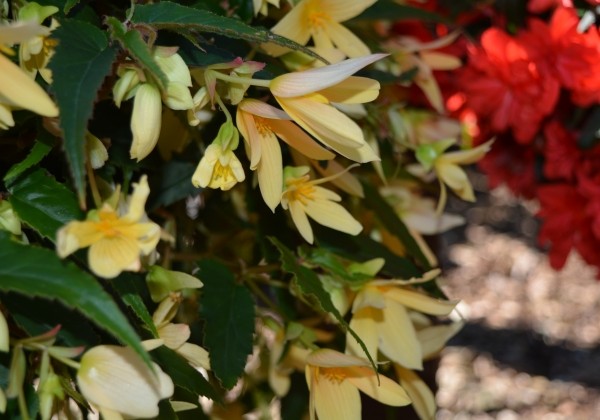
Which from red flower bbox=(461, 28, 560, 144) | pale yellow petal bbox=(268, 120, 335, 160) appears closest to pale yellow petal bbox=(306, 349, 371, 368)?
pale yellow petal bbox=(268, 120, 335, 160)

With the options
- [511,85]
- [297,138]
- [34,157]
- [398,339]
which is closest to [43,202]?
[34,157]

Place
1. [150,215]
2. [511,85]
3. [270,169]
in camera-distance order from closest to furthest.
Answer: [270,169] < [150,215] < [511,85]

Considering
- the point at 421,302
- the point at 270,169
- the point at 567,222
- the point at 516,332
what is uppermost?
the point at 270,169

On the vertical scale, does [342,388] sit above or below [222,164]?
below

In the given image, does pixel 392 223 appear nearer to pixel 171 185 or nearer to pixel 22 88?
pixel 171 185

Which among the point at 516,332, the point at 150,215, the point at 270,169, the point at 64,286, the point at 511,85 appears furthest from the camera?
the point at 516,332

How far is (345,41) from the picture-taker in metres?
0.51

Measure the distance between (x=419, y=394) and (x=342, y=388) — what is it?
4.2 inches

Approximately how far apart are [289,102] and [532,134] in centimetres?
39

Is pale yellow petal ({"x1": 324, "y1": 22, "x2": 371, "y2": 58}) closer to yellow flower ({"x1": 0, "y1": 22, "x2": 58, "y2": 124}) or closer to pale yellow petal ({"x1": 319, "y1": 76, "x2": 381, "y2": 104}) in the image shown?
pale yellow petal ({"x1": 319, "y1": 76, "x2": 381, "y2": 104})

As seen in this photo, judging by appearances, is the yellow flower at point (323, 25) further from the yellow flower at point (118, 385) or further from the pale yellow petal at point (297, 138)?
the yellow flower at point (118, 385)

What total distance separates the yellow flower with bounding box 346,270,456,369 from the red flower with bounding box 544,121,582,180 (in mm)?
273

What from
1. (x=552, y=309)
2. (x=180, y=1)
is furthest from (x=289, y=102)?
(x=552, y=309)

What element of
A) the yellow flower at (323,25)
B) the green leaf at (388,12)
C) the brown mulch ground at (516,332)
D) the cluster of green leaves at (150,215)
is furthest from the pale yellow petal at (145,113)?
the brown mulch ground at (516,332)
